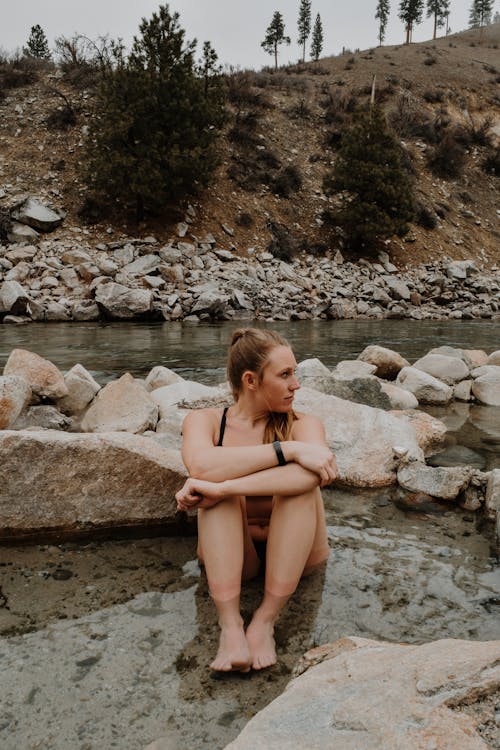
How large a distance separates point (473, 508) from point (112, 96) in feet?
65.2

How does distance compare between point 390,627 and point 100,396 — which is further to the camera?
point 100,396

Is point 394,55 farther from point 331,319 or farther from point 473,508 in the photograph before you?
point 473,508

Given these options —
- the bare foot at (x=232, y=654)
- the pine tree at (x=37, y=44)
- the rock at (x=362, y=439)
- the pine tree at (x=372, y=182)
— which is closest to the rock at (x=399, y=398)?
the rock at (x=362, y=439)

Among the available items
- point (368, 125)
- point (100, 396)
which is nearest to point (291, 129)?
point (368, 125)

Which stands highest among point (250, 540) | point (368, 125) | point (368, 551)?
point (368, 125)

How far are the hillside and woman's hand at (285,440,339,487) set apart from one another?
18.3m

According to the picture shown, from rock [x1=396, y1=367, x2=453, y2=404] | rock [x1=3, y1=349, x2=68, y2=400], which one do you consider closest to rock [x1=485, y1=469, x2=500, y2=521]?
rock [x1=396, y1=367, x2=453, y2=404]

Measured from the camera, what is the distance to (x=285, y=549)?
7.01ft

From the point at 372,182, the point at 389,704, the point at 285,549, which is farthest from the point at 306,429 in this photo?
the point at 372,182

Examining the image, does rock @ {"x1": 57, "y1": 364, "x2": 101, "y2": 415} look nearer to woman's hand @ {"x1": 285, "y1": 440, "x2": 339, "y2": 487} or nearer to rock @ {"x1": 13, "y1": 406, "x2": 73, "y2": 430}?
rock @ {"x1": 13, "y1": 406, "x2": 73, "y2": 430}

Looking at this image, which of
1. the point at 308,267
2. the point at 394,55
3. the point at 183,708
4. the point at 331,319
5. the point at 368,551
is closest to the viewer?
the point at 183,708

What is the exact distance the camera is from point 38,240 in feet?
58.7

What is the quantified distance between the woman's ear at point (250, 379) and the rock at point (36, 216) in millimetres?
18220

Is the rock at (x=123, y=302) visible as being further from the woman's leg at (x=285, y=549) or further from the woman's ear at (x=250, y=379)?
the woman's leg at (x=285, y=549)
